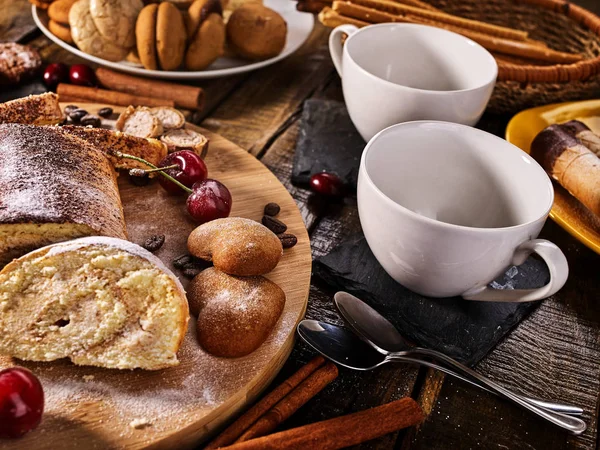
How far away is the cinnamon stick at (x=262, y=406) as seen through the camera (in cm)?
126

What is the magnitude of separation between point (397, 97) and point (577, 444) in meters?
1.08

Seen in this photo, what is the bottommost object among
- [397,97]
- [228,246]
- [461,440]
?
[461,440]

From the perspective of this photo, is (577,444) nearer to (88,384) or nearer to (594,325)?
(594,325)

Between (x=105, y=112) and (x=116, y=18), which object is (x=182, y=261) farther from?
(x=116, y=18)

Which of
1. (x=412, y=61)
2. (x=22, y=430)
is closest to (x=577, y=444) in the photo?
(x=22, y=430)

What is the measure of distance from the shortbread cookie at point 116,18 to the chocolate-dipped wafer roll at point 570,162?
1535 millimetres

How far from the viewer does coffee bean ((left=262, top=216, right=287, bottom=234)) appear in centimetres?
170

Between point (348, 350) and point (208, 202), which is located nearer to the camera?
point (348, 350)

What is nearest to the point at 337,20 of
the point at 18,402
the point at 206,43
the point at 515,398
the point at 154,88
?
the point at 206,43

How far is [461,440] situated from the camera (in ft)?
4.35

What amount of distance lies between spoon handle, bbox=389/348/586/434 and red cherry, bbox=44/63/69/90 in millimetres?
1737

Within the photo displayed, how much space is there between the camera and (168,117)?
206 cm

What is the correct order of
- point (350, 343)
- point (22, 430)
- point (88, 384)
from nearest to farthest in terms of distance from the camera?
point (22, 430), point (88, 384), point (350, 343)

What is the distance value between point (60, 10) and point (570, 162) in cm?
200
